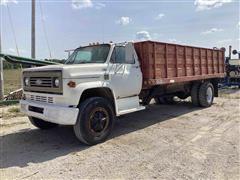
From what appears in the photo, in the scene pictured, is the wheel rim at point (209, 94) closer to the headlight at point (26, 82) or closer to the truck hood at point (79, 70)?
the truck hood at point (79, 70)

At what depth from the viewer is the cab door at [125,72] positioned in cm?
654

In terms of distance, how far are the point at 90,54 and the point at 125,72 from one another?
3.38 feet

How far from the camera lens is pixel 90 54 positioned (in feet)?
23.1

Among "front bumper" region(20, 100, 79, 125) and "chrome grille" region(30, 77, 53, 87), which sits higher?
"chrome grille" region(30, 77, 53, 87)

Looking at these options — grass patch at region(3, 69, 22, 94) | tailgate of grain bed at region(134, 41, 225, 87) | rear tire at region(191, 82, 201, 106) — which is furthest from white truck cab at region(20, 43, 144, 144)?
rear tire at region(191, 82, 201, 106)

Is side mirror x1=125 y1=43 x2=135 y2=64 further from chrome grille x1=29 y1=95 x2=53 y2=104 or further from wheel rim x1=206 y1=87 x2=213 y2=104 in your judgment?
wheel rim x1=206 y1=87 x2=213 y2=104

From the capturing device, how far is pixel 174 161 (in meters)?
4.90

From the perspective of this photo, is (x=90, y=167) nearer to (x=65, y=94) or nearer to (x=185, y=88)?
(x=65, y=94)

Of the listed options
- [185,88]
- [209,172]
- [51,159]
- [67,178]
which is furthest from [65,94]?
[185,88]

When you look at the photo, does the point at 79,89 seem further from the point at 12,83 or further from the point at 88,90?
the point at 12,83

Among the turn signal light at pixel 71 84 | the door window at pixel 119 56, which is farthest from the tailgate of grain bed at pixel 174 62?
the turn signal light at pixel 71 84

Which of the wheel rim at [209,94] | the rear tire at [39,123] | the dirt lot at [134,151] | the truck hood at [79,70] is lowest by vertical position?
the dirt lot at [134,151]

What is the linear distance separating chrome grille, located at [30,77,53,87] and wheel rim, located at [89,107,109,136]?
1093 millimetres

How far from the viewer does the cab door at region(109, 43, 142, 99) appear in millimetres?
6539
